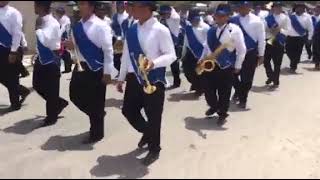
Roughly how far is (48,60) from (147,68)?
8.93ft

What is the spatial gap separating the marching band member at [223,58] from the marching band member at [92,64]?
218 centimetres

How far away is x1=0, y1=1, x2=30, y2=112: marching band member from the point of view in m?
9.64

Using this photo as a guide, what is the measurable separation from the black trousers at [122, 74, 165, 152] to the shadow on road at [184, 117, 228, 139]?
1660 mm

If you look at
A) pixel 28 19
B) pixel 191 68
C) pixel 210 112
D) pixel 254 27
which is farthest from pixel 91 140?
pixel 28 19

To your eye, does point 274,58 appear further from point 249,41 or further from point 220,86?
point 220,86

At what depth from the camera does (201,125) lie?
9.55m

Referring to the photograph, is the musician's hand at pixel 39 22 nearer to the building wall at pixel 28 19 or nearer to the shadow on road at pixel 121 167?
the shadow on road at pixel 121 167

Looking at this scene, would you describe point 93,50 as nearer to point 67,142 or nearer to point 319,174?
point 67,142

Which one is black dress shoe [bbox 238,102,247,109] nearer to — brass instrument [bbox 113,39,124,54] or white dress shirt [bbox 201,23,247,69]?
white dress shirt [bbox 201,23,247,69]

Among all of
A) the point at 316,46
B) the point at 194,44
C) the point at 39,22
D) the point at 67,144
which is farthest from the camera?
the point at 316,46

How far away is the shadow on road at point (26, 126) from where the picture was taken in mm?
9000

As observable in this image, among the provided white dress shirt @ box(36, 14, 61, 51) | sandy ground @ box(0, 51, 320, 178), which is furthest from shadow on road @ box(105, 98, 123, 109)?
white dress shirt @ box(36, 14, 61, 51)

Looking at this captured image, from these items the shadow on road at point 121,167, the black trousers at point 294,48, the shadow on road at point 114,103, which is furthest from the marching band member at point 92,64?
the black trousers at point 294,48

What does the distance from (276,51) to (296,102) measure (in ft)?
7.30
